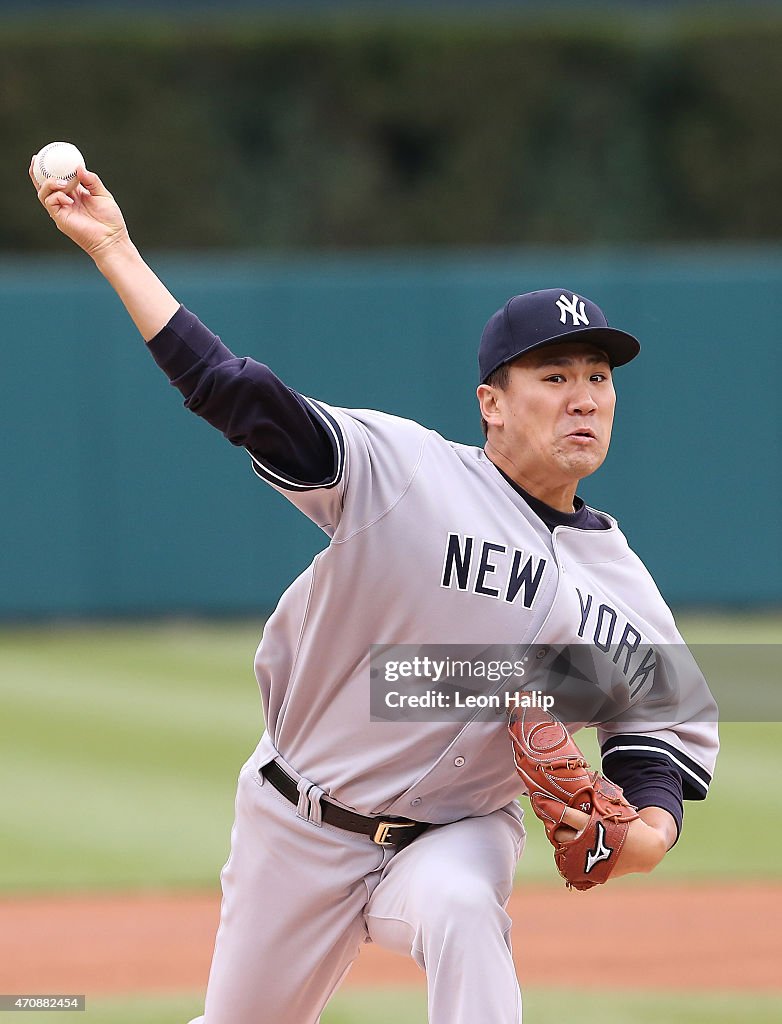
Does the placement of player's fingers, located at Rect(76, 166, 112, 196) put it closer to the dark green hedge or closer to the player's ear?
the player's ear

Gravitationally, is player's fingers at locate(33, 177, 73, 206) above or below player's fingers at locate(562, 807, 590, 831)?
above

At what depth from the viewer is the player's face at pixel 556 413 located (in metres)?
3.35

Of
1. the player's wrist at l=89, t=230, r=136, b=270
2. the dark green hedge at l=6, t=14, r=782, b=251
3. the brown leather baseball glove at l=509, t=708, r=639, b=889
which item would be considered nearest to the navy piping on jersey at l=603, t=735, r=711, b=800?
the brown leather baseball glove at l=509, t=708, r=639, b=889

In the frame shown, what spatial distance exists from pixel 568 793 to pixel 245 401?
987 mm

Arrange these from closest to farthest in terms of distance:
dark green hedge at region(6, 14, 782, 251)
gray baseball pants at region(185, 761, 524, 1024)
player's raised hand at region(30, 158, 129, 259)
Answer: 1. player's raised hand at region(30, 158, 129, 259)
2. gray baseball pants at region(185, 761, 524, 1024)
3. dark green hedge at region(6, 14, 782, 251)

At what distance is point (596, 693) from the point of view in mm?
3463

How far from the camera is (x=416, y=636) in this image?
3348mm

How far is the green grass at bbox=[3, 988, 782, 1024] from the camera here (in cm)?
476

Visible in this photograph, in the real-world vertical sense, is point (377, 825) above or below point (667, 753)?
below

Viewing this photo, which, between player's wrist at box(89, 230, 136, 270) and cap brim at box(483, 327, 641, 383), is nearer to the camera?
player's wrist at box(89, 230, 136, 270)

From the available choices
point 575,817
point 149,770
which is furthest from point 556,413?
point 149,770

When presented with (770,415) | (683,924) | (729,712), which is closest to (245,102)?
(770,415)

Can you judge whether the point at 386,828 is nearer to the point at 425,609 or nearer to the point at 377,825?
the point at 377,825

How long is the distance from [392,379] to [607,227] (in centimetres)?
806
